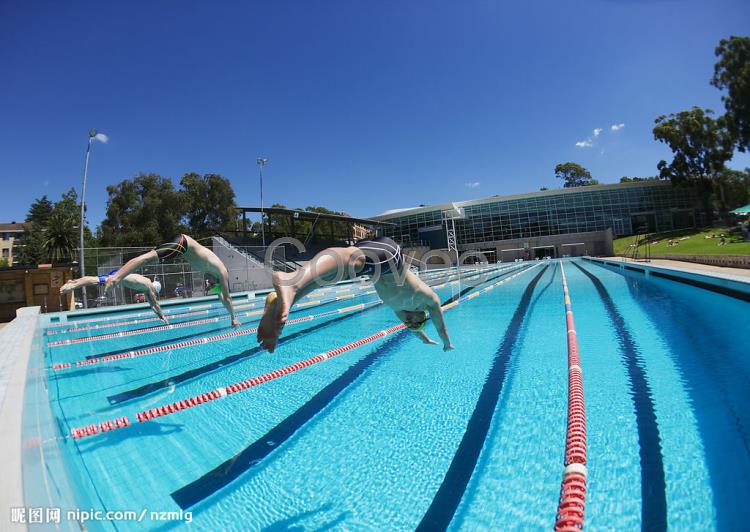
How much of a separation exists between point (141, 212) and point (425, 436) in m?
41.3

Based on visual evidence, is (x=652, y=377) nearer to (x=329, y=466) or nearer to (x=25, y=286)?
(x=329, y=466)

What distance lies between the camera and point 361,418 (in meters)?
3.16

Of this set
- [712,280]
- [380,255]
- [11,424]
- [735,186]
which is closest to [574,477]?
[380,255]

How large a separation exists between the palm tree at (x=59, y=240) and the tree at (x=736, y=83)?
57005mm

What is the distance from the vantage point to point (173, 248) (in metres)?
4.07

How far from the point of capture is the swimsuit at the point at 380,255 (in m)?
2.02

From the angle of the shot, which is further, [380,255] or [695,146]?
[695,146]

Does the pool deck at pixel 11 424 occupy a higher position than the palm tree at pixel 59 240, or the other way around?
the palm tree at pixel 59 240

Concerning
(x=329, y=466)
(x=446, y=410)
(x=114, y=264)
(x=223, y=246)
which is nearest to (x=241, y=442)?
(x=329, y=466)

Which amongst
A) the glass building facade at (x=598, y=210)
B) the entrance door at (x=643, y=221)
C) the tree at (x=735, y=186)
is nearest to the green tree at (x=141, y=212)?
the glass building facade at (x=598, y=210)

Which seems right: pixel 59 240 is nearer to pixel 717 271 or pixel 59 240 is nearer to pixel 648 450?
pixel 648 450

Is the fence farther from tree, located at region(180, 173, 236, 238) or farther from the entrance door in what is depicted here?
the entrance door

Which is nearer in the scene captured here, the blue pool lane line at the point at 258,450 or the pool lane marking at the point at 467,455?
the pool lane marking at the point at 467,455

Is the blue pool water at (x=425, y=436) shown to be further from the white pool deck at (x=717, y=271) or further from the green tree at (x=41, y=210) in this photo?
the green tree at (x=41, y=210)
